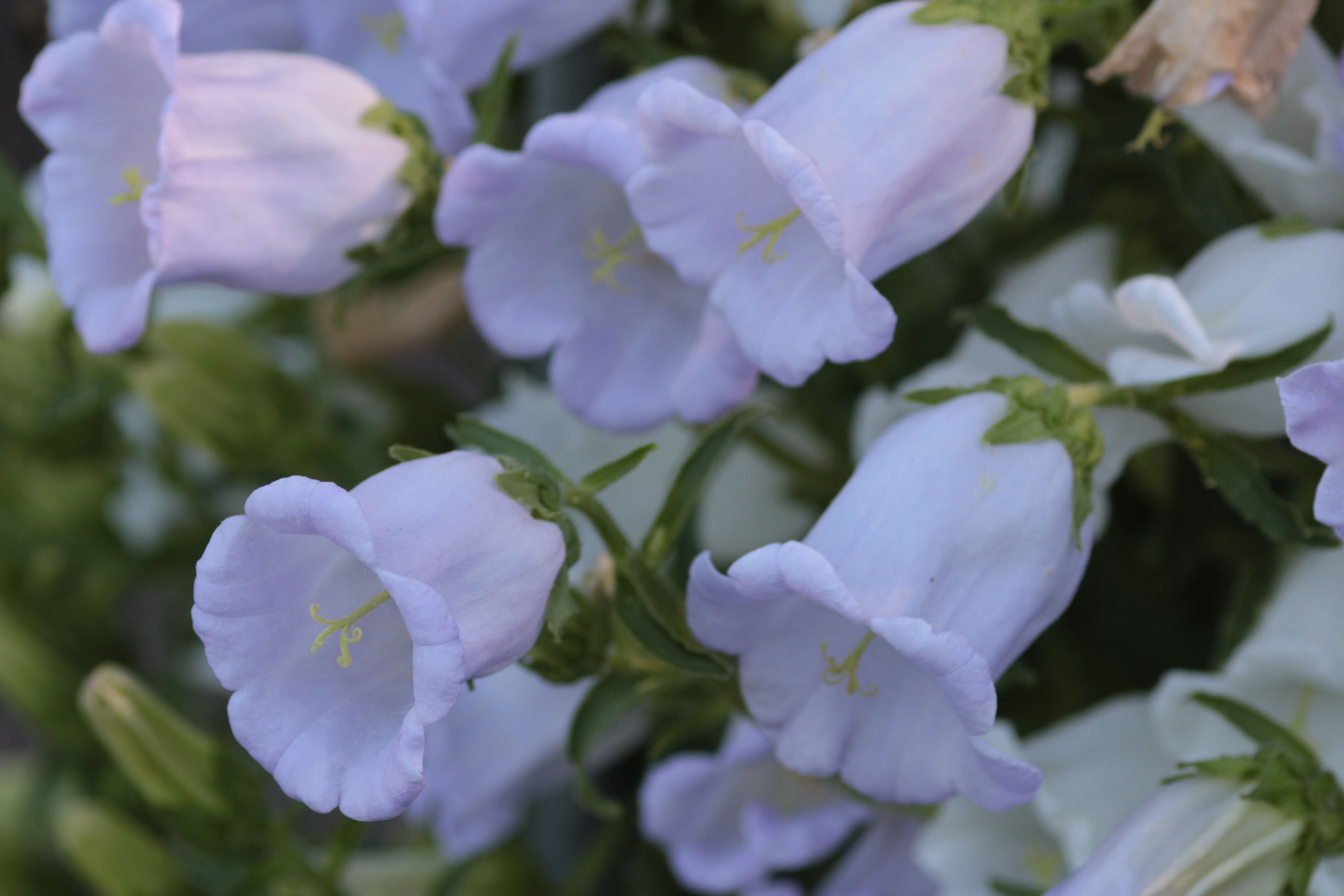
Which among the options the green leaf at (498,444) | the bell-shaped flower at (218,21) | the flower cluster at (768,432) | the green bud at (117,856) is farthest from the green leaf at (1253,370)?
the green bud at (117,856)

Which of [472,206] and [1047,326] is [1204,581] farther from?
[472,206]

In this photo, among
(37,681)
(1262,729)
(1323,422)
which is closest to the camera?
(1323,422)

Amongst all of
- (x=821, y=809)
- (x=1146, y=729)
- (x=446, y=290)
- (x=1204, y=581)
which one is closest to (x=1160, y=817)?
(x=1146, y=729)

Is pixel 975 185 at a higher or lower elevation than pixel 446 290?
higher

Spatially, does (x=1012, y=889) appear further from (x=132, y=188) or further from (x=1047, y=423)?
(x=132, y=188)

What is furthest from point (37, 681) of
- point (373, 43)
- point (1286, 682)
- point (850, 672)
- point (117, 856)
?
point (1286, 682)

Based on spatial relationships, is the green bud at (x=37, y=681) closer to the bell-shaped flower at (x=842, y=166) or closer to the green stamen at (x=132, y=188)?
the green stamen at (x=132, y=188)

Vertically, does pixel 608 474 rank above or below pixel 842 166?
below
